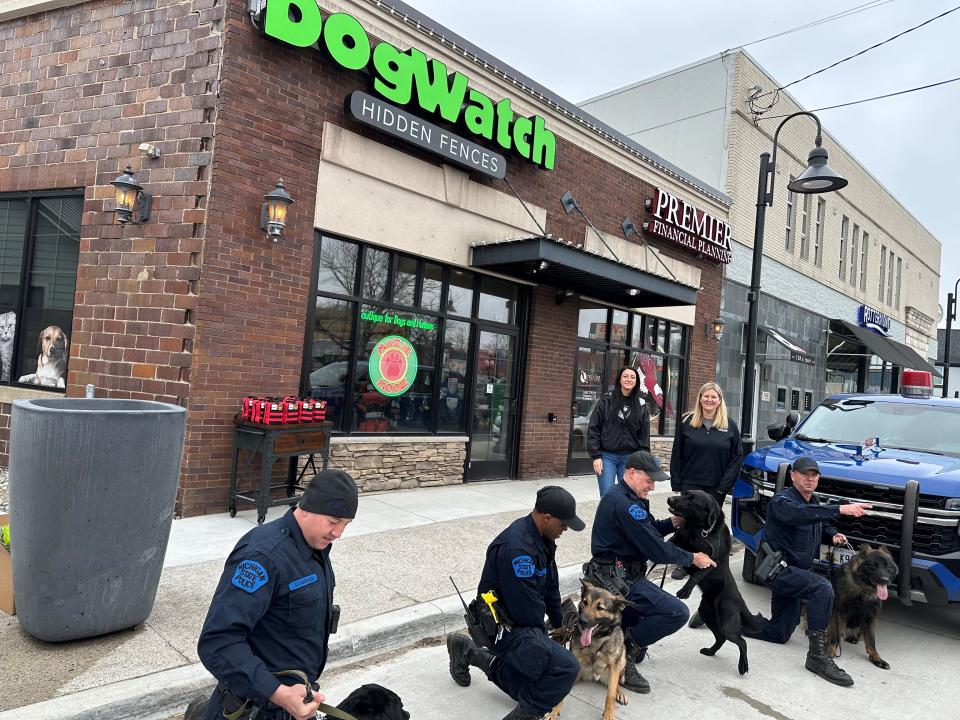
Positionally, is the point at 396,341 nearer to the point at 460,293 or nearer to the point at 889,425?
the point at 460,293

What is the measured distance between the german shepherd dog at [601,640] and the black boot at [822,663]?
Answer: 1505 millimetres

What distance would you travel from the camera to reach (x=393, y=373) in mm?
8914

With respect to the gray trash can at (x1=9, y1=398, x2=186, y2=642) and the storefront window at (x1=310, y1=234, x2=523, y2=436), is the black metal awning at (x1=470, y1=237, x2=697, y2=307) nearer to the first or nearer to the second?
the storefront window at (x1=310, y1=234, x2=523, y2=436)

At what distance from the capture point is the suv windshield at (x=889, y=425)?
253 inches

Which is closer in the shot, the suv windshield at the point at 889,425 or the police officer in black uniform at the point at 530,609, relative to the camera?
the police officer in black uniform at the point at 530,609

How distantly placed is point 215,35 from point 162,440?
4884 mm

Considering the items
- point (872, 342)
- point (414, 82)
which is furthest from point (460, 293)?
point (872, 342)

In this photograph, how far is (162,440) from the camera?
3990 mm

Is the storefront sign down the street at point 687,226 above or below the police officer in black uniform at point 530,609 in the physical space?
above

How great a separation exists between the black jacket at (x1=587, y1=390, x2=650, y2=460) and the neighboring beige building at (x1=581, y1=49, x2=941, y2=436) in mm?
9117

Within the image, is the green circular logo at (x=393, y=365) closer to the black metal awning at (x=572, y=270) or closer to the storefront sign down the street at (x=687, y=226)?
the black metal awning at (x=572, y=270)

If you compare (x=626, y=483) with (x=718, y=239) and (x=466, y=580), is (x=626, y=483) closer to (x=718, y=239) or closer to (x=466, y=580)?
(x=466, y=580)

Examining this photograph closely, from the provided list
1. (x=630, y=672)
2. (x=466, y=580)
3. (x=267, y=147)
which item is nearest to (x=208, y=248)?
(x=267, y=147)

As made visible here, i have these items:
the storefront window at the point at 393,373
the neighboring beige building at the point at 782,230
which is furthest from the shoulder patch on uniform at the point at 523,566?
the neighboring beige building at the point at 782,230
